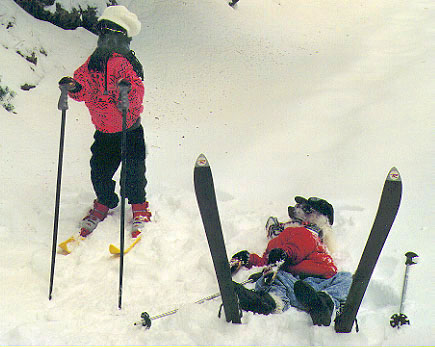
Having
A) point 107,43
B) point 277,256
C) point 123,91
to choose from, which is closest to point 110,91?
point 107,43

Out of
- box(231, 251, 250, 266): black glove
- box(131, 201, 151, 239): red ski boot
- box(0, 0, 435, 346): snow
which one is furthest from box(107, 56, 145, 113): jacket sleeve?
box(231, 251, 250, 266): black glove

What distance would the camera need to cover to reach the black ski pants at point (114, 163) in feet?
11.8

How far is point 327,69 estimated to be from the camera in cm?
743

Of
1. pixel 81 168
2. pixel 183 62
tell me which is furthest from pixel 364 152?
pixel 183 62

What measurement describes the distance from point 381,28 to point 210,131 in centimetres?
555

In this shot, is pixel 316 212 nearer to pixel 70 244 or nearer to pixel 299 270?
pixel 299 270

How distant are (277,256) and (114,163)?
156cm

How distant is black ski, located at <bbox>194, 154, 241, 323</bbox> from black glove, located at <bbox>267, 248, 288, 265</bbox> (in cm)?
61

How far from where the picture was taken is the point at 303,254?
3.10m

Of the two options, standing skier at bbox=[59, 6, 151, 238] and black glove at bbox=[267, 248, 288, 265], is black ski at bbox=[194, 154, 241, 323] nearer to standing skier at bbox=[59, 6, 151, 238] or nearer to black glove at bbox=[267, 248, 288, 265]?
black glove at bbox=[267, 248, 288, 265]

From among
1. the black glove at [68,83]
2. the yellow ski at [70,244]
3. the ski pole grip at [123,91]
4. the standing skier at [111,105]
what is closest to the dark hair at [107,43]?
the standing skier at [111,105]

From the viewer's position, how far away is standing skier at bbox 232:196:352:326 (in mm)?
2594

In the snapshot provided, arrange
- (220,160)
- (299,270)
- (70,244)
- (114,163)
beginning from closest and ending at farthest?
1. (299,270)
2. (70,244)
3. (114,163)
4. (220,160)

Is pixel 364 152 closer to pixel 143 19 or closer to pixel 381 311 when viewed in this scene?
pixel 381 311
